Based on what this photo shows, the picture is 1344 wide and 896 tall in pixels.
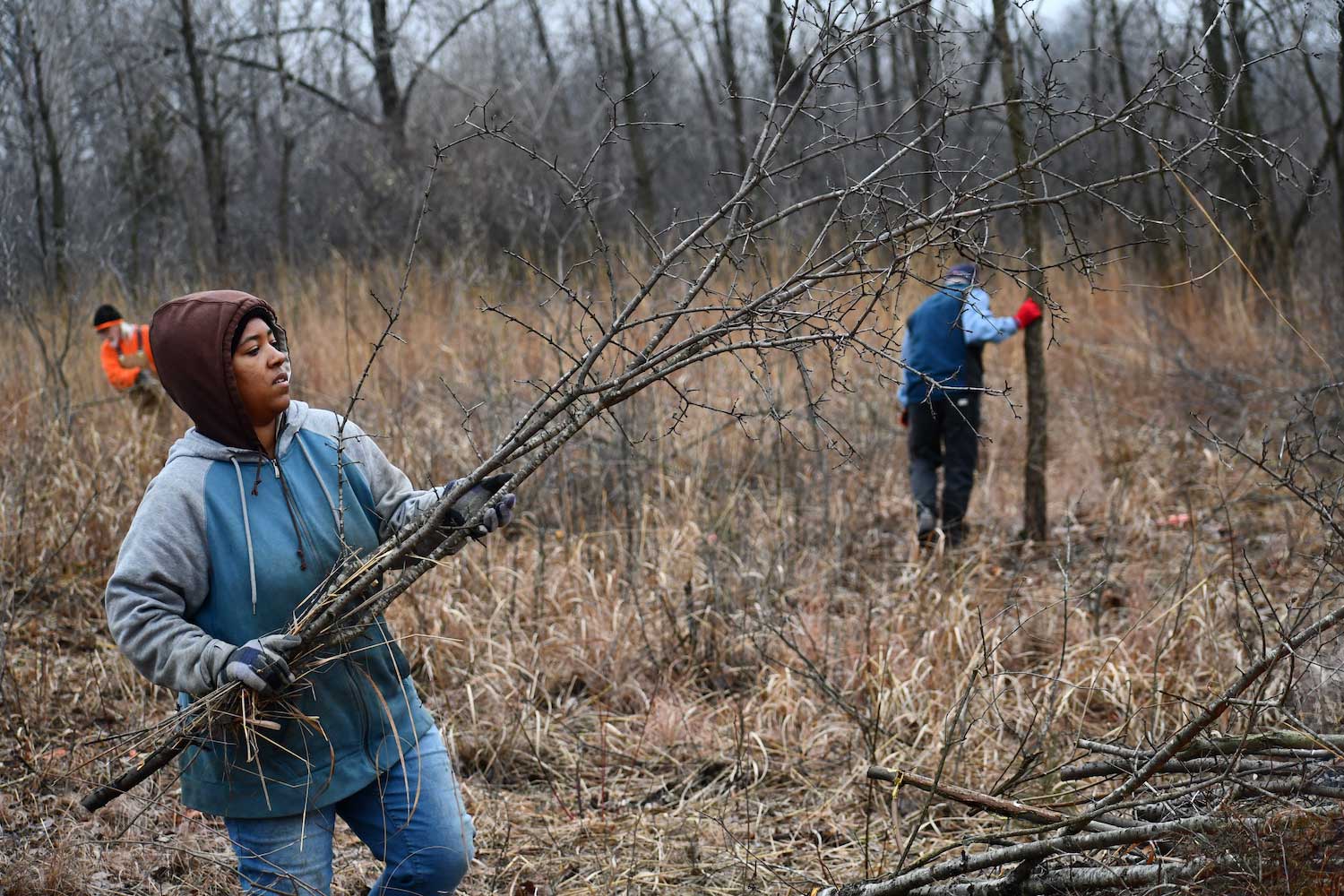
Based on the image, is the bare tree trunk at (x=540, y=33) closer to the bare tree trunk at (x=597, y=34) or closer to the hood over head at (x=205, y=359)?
the bare tree trunk at (x=597, y=34)

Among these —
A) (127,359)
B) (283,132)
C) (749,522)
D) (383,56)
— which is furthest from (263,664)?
(383,56)

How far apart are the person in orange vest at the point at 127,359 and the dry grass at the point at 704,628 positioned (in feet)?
0.79

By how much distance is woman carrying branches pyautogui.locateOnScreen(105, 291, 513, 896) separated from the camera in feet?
7.22

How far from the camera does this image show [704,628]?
471 centimetres

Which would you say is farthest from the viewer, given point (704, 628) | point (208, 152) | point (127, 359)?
point (208, 152)

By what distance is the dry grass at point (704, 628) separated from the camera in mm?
3422

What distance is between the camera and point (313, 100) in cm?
1767

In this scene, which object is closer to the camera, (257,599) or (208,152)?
(257,599)

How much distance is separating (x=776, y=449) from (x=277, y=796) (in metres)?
4.27

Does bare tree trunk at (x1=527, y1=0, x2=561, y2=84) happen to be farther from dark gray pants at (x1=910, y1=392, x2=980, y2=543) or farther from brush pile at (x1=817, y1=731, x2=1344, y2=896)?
brush pile at (x1=817, y1=731, x2=1344, y2=896)

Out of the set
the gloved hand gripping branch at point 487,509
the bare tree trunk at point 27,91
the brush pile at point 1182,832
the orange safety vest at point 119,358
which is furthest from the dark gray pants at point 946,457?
the bare tree trunk at point 27,91

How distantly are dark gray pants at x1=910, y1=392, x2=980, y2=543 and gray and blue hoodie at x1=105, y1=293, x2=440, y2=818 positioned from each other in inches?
175

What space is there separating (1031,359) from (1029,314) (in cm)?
23

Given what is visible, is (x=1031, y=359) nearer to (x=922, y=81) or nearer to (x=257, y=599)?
(x=922, y=81)
